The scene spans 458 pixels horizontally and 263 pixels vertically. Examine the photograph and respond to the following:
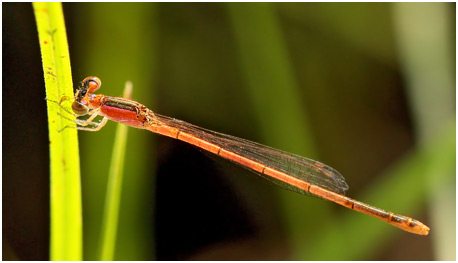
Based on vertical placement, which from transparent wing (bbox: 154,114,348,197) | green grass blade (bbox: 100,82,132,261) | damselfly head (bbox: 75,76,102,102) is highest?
transparent wing (bbox: 154,114,348,197)

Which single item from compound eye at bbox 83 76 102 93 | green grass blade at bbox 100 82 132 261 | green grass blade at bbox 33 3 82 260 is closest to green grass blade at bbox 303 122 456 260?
green grass blade at bbox 100 82 132 261

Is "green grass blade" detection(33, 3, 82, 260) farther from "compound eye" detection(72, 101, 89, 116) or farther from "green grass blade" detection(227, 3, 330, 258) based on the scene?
"green grass blade" detection(227, 3, 330, 258)

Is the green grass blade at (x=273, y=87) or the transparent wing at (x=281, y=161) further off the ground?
the green grass blade at (x=273, y=87)

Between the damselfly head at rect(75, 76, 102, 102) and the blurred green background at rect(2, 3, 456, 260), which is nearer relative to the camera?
the damselfly head at rect(75, 76, 102, 102)

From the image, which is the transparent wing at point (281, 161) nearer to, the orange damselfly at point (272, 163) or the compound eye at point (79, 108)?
the orange damselfly at point (272, 163)

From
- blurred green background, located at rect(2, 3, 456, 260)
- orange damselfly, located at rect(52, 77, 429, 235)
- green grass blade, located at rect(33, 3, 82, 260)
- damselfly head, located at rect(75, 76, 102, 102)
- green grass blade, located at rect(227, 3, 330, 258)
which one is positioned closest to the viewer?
green grass blade, located at rect(33, 3, 82, 260)

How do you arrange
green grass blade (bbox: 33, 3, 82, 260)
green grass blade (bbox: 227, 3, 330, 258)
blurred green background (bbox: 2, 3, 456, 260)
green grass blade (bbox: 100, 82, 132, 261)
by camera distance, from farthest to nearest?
green grass blade (bbox: 227, 3, 330, 258)
blurred green background (bbox: 2, 3, 456, 260)
green grass blade (bbox: 100, 82, 132, 261)
green grass blade (bbox: 33, 3, 82, 260)

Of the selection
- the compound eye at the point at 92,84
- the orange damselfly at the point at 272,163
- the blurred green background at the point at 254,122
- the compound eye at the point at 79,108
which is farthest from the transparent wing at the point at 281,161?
the compound eye at the point at 79,108

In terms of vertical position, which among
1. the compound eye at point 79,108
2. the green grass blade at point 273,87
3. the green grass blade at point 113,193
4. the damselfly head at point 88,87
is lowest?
the green grass blade at point 113,193
